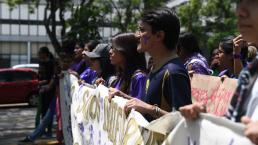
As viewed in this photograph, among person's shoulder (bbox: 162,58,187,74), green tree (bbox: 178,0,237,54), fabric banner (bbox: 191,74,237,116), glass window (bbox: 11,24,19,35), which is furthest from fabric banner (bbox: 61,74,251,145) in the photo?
glass window (bbox: 11,24,19,35)

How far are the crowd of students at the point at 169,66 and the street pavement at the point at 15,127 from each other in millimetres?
4457

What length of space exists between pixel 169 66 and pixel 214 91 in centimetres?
92

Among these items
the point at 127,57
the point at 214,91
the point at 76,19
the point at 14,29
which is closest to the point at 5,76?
the point at 76,19

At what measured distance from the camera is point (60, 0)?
1970cm

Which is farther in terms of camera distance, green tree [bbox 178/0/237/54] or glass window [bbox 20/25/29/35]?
glass window [bbox 20/25/29/35]

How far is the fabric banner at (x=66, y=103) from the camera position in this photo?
723 cm

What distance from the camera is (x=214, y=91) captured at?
4172 mm

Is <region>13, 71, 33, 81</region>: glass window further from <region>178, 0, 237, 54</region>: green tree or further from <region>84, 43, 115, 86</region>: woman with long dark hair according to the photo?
<region>84, 43, 115, 86</region>: woman with long dark hair

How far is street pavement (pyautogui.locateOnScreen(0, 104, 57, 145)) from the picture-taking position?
397 inches

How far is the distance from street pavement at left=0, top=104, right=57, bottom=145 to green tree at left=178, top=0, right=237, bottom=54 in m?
15.8

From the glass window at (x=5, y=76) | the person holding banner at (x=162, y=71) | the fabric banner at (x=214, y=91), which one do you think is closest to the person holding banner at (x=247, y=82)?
the person holding banner at (x=162, y=71)

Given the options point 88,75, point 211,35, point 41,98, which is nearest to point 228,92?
point 88,75

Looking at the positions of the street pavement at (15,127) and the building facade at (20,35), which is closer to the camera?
the street pavement at (15,127)

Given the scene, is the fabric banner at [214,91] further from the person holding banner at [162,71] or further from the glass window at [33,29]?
the glass window at [33,29]
